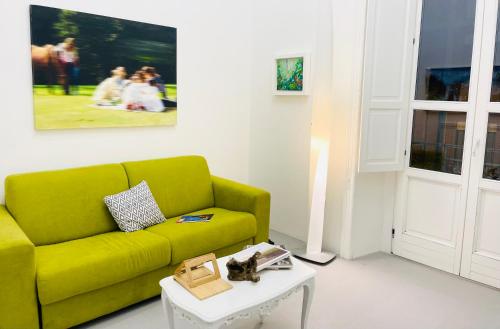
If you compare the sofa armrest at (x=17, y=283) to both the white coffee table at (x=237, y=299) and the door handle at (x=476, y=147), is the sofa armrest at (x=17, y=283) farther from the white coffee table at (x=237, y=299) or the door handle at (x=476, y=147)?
the door handle at (x=476, y=147)

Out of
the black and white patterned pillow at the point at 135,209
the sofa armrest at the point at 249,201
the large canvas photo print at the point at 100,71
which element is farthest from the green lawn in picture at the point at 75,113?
the sofa armrest at the point at 249,201

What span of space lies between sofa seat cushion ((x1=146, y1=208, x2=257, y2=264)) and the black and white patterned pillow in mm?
71

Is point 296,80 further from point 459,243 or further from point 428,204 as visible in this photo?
point 459,243

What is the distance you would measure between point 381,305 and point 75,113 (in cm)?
254

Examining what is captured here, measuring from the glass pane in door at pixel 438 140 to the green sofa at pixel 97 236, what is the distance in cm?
135

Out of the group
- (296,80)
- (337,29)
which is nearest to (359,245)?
(296,80)

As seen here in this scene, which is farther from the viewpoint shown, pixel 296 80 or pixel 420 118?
pixel 296 80

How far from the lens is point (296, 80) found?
3.81 m

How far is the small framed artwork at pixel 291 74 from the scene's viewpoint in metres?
3.73

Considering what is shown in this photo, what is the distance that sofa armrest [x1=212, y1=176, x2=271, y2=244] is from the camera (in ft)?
10.9

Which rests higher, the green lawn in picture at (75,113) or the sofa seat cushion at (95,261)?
the green lawn in picture at (75,113)

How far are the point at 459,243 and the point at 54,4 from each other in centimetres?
345

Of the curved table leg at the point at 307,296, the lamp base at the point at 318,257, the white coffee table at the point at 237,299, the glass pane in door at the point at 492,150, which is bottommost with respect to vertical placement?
the lamp base at the point at 318,257

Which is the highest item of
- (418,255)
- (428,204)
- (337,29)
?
(337,29)
